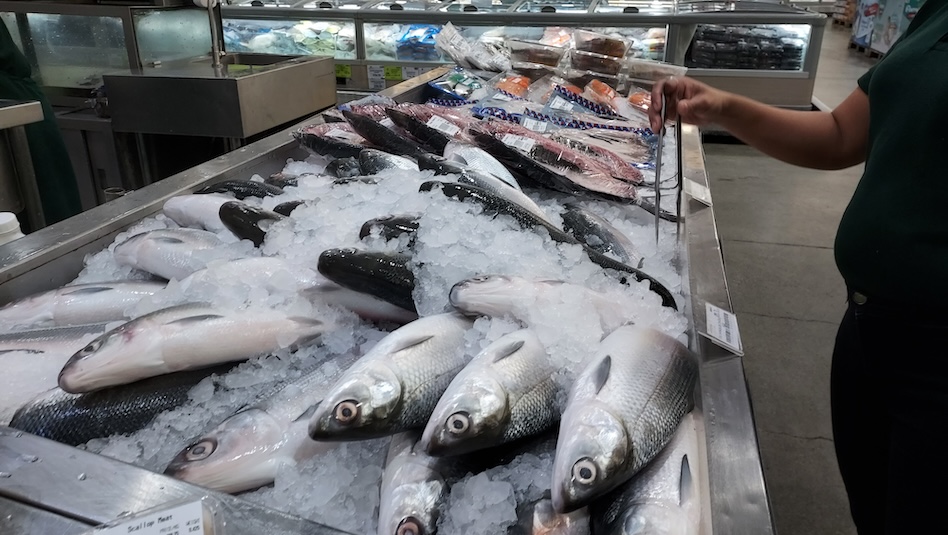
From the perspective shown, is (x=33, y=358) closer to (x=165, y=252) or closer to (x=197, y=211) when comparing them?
(x=165, y=252)

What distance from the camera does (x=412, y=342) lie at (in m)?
1.08

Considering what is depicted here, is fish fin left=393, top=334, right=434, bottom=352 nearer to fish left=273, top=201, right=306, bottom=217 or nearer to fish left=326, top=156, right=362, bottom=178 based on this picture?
fish left=273, top=201, right=306, bottom=217

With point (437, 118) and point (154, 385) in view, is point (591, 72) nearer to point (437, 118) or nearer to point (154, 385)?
point (437, 118)

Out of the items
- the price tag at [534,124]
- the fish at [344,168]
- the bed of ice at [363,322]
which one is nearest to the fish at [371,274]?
the bed of ice at [363,322]

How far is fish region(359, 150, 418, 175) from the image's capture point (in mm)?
2018

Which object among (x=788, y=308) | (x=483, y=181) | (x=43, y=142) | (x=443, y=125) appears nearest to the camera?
(x=483, y=181)

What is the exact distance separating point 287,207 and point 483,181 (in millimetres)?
563

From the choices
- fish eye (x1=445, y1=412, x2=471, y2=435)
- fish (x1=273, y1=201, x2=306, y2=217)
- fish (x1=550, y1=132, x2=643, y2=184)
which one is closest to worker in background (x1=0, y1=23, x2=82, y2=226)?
fish (x1=273, y1=201, x2=306, y2=217)

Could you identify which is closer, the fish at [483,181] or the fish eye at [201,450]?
the fish eye at [201,450]

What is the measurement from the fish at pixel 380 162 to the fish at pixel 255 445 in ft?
3.47

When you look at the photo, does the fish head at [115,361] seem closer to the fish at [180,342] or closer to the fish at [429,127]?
the fish at [180,342]

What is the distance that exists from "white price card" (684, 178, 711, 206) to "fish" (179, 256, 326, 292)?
1.29 metres

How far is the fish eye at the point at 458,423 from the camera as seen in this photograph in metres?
0.88

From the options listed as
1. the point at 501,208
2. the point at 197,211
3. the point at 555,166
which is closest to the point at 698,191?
the point at 555,166
